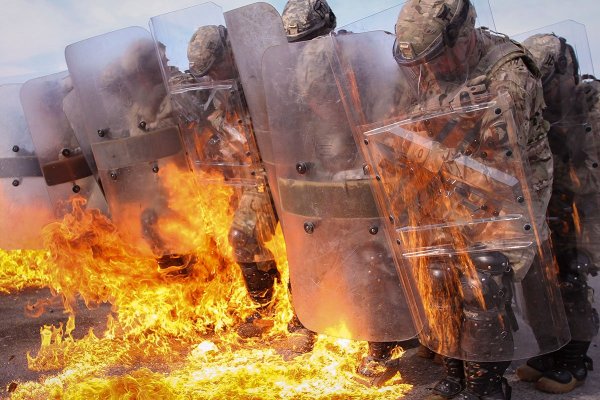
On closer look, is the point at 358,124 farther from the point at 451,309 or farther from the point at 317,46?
the point at 451,309

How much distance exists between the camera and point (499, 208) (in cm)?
322

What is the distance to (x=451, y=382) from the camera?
386 centimetres

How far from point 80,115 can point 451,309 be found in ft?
12.0

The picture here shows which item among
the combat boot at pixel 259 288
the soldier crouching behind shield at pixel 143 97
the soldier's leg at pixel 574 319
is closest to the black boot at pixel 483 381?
the soldier's leg at pixel 574 319

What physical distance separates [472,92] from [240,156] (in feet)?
7.10

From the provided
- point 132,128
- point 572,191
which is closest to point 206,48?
point 132,128

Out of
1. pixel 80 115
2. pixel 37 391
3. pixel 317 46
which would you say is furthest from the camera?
pixel 80 115

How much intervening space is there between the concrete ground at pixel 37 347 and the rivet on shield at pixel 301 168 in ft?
4.54

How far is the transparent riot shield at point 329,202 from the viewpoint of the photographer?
385 centimetres

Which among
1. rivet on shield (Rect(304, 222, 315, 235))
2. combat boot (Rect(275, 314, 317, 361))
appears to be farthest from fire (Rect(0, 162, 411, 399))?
rivet on shield (Rect(304, 222, 315, 235))

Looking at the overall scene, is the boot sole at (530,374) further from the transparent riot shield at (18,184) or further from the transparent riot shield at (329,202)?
the transparent riot shield at (18,184)

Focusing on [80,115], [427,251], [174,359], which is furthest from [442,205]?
[80,115]

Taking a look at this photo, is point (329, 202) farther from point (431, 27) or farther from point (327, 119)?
point (431, 27)

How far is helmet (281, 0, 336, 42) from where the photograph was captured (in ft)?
14.5
